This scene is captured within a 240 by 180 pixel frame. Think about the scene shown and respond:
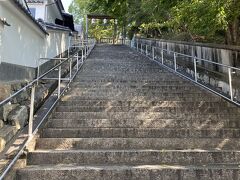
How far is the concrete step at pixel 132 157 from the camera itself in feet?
13.5

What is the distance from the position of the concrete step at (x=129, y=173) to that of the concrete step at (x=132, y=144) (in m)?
0.81

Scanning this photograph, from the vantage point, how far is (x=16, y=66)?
7.66 meters

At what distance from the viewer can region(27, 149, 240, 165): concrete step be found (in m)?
4.12

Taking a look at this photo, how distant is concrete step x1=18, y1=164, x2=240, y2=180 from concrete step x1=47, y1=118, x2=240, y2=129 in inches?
61.8

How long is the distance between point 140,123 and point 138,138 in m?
0.66

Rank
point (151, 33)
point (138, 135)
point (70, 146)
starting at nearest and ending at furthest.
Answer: point (70, 146) < point (138, 135) < point (151, 33)

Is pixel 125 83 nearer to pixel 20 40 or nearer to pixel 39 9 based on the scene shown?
pixel 20 40

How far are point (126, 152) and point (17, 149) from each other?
4.73 ft

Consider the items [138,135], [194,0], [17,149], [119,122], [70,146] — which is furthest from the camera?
[194,0]

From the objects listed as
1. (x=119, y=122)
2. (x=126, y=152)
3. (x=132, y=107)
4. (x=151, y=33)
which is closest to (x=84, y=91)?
(x=132, y=107)

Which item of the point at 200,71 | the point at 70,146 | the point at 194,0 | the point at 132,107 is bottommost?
the point at 70,146

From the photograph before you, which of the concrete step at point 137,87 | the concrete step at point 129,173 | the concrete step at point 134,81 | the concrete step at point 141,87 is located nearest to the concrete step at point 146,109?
the concrete step at point 141,87

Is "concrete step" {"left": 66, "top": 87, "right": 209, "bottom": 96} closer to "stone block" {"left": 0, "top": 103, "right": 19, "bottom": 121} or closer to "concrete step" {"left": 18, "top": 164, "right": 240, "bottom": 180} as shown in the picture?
"stone block" {"left": 0, "top": 103, "right": 19, "bottom": 121}

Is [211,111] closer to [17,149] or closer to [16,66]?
[17,149]
